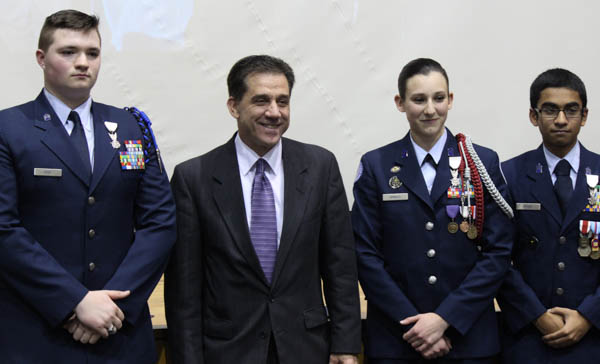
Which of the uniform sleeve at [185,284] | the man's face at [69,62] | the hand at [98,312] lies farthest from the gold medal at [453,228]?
the man's face at [69,62]

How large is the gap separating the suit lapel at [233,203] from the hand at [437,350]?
52 cm

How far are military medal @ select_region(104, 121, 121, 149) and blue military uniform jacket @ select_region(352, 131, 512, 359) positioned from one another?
75 centimetres

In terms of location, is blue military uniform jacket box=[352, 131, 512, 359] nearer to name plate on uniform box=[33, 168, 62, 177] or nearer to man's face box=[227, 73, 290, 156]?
man's face box=[227, 73, 290, 156]

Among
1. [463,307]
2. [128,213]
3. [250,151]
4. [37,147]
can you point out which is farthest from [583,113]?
[37,147]

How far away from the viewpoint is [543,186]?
2.03m

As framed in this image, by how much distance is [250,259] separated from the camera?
1.76m

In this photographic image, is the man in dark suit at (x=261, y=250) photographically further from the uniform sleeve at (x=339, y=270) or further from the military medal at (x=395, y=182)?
the military medal at (x=395, y=182)

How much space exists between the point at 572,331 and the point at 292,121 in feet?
4.41

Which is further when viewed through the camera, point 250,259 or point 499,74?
point 499,74

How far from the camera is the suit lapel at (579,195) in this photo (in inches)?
77.6

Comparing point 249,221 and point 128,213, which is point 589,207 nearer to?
point 249,221

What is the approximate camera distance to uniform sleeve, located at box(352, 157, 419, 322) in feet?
6.22

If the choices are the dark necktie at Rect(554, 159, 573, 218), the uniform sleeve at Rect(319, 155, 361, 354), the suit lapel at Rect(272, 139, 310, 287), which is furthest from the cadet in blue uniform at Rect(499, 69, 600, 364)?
the suit lapel at Rect(272, 139, 310, 287)

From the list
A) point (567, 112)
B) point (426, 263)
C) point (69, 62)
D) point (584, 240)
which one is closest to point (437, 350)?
point (426, 263)
